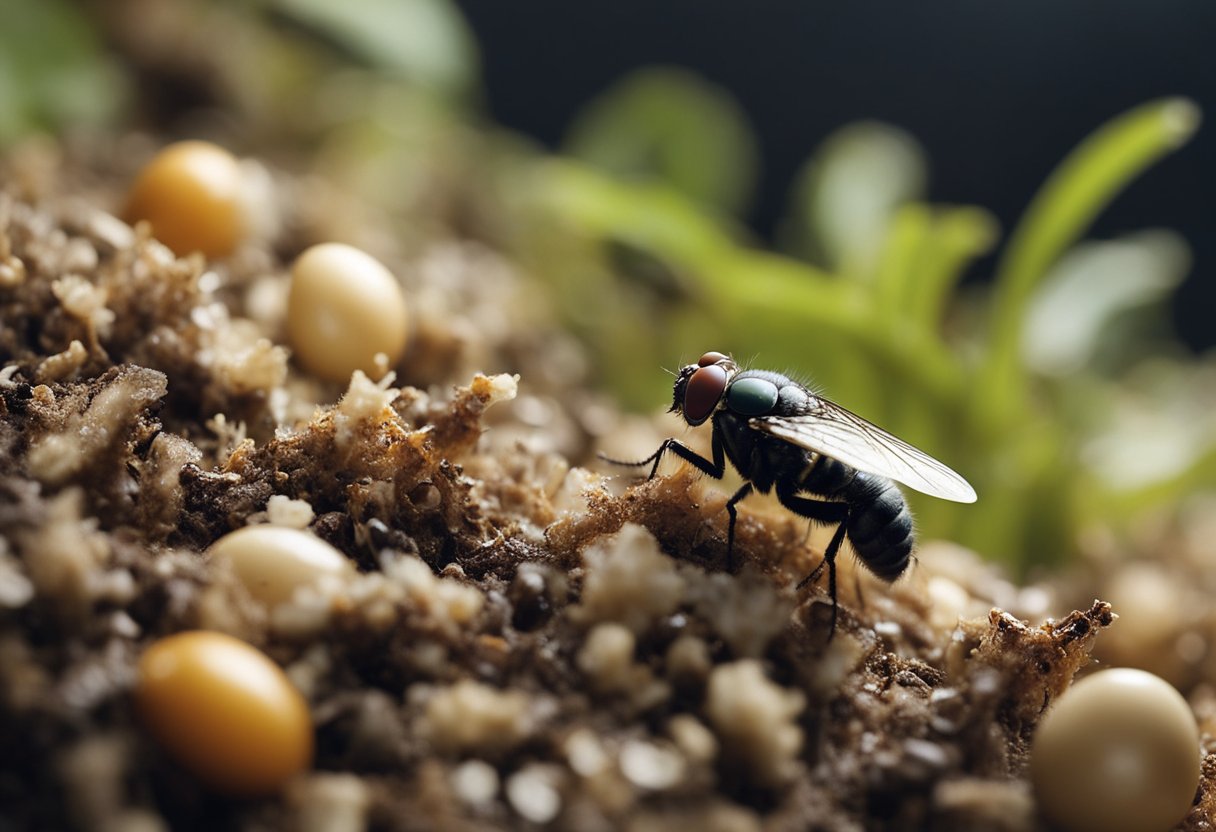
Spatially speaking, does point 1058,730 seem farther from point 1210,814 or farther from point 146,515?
point 146,515

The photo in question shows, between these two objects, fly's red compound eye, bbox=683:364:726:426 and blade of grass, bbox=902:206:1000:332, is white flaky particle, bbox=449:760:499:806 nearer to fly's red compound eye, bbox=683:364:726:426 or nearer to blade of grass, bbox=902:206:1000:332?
fly's red compound eye, bbox=683:364:726:426

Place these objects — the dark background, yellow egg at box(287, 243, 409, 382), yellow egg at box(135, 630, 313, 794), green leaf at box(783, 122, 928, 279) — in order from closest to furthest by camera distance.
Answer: yellow egg at box(135, 630, 313, 794)
yellow egg at box(287, 243, 409, 382)
green leaf at box(783, 122, 928, 279)
the dark background

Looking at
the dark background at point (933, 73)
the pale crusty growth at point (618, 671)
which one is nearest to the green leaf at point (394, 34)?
the dark background at point (933, 73)

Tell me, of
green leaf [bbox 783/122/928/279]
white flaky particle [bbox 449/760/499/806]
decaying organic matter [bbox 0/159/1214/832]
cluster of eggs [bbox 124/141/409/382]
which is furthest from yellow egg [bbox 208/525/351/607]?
green leaf [bbox 783/122/928/279]

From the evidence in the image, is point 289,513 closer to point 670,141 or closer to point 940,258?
point 940,258

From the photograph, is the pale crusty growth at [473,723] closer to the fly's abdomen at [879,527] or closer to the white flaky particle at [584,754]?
the white flaky particle at [584,754]

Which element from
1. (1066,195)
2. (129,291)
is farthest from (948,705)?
(1066,195)
